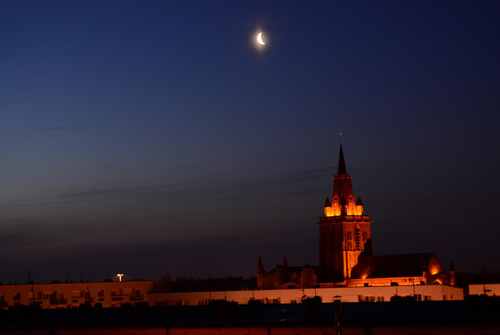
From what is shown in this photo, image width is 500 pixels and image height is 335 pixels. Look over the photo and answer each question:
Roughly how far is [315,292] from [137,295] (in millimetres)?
35342

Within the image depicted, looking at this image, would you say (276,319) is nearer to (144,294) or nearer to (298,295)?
(298,295)

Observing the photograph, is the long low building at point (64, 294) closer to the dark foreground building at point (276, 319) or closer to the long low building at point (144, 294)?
the long low building at point (144, 294)

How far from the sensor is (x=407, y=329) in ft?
210

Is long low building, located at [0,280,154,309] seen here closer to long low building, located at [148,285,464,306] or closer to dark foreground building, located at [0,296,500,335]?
long low building, located at [148,285,464,306]

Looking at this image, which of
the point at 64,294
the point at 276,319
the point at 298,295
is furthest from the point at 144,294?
the point at 276,319

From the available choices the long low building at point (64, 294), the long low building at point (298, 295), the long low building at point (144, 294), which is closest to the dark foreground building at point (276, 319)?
the long low building at point (144, 294)

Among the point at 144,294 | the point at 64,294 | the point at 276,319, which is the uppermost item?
the point at 144,294

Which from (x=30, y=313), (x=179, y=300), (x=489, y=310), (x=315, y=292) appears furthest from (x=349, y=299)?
(x=489, y=310)

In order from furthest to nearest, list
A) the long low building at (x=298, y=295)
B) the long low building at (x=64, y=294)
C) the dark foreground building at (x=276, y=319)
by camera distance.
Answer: the long low building at (x=298, y=295)
the long low building at (x=64, y=294)
the dark foreground building at (x=276, y=319)

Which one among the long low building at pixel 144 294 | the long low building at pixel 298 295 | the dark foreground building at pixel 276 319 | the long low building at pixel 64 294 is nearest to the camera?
the dark foreground building at pixel 276 319

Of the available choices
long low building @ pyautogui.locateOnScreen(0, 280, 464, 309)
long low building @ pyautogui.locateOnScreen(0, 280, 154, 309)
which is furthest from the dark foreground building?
long low building @ pyautogui.locateOnScreen(0, 280, 154, 309)

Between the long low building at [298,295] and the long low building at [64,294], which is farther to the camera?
the long low building at [298,295]

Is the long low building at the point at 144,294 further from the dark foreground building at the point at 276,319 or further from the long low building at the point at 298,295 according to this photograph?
the dark foreground building at the point at 276,319

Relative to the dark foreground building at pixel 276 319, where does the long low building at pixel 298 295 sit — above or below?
above
